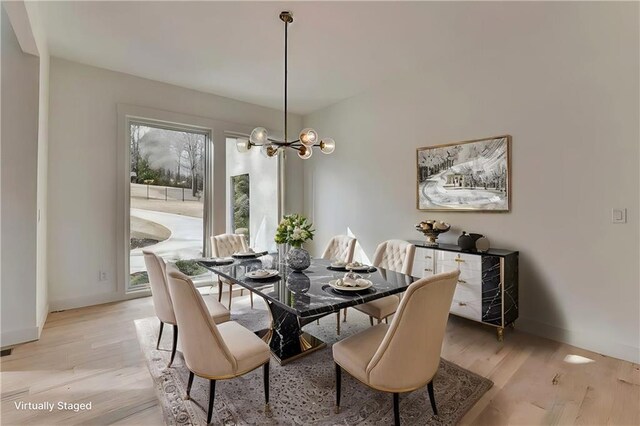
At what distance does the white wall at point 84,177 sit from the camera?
11.6 feet

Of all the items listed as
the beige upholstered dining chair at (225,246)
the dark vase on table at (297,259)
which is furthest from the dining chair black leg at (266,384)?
the beige upholstered dining chair at (225,246)

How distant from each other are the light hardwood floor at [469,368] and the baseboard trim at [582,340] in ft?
0.24

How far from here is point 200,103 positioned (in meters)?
4.52

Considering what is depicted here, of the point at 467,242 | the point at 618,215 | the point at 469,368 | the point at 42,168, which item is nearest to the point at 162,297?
the point at 42,168

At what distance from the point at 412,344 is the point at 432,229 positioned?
216 centimetres

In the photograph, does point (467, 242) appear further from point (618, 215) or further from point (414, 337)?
point (414, 337)

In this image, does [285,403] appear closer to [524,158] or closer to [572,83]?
[524,158]

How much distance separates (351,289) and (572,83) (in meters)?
2.78

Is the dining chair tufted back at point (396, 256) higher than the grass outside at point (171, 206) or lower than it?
lower

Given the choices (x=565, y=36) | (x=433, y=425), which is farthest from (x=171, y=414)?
(x=565, y=36)

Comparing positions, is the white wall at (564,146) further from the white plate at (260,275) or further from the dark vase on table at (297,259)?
the white plate at (260,275)

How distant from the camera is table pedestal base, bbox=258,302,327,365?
2.54 m

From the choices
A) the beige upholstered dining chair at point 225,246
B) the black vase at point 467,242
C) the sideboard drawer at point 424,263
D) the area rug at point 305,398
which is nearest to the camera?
the area rug at point 305,398

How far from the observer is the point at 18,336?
2.75 m
